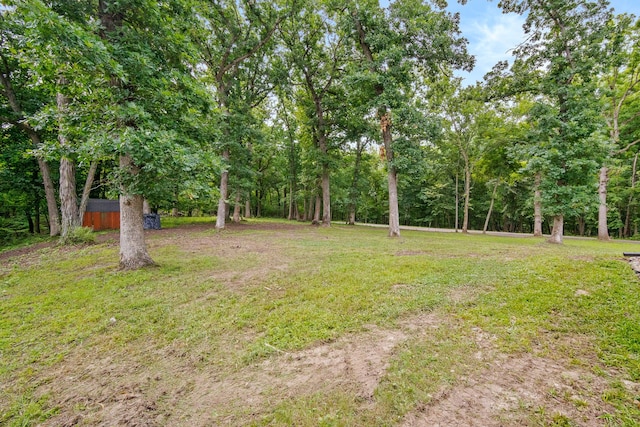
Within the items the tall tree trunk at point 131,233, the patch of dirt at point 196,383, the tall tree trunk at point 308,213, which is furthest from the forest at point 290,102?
the tall tree trunk at point 308,213

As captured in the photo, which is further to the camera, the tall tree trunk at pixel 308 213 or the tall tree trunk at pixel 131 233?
the tall tree trunk at pixel 308 213

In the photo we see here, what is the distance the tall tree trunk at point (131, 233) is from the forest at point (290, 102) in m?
0.03

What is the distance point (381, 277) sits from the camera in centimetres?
528

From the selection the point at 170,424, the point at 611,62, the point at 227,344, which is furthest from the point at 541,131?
the point at 170,424

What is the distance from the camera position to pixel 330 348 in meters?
2.94

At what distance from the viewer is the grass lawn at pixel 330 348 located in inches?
80.3

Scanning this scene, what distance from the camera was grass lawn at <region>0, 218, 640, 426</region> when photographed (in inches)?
80.3

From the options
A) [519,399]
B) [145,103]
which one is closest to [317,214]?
[145,103]

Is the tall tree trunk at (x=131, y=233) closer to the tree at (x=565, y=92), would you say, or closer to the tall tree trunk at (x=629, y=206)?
the tree at (x=565, y=92)

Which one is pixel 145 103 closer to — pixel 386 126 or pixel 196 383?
pixel 196 383

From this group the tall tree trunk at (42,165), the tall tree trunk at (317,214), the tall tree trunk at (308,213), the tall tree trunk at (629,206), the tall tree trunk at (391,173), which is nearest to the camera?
the tall tree trunk at (42,165)

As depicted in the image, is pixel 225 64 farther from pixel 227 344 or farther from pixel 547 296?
pixel 547 296

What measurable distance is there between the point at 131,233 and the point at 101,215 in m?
12.1

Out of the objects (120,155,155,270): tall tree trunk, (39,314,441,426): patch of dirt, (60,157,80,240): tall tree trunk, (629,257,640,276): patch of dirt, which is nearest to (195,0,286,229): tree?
(60,157,80,240): tall tree trunk
